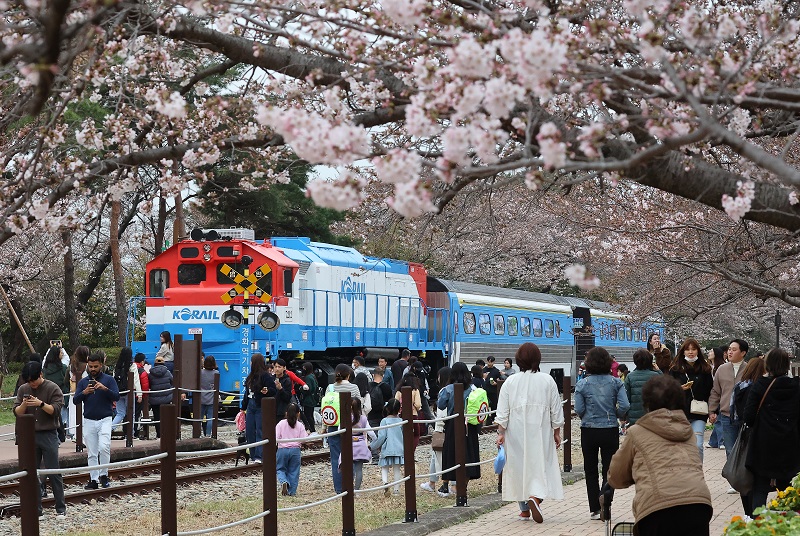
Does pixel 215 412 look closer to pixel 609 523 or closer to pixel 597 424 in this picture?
pixel 597 424

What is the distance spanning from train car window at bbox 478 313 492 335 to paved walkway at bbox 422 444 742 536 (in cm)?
1869

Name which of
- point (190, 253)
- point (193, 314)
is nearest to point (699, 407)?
point (193, 314)

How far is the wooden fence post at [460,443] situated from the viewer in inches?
480

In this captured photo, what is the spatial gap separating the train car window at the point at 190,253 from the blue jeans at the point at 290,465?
10929 mm

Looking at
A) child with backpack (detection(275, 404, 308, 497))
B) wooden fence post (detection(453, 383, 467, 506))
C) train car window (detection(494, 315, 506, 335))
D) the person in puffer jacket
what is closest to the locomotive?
train car window (detection(494, 315, 506, 335))

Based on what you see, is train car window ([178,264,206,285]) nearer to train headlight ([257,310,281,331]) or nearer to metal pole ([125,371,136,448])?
train headlight ([257,310,281,331])

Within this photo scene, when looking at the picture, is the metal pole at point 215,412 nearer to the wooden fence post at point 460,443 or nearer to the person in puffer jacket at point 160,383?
the person in puffer jacket at point 160,383

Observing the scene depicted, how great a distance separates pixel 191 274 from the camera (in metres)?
23.9

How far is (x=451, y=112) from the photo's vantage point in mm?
5953

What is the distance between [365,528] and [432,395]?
63.0ft

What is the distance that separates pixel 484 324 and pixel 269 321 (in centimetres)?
1284

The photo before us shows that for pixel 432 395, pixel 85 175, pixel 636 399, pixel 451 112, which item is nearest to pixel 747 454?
pixel 636 399

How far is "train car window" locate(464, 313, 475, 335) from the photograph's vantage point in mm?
31344

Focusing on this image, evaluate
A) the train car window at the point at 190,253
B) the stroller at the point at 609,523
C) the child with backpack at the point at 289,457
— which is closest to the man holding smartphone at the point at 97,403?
the child with backpack at the point at 289,457
